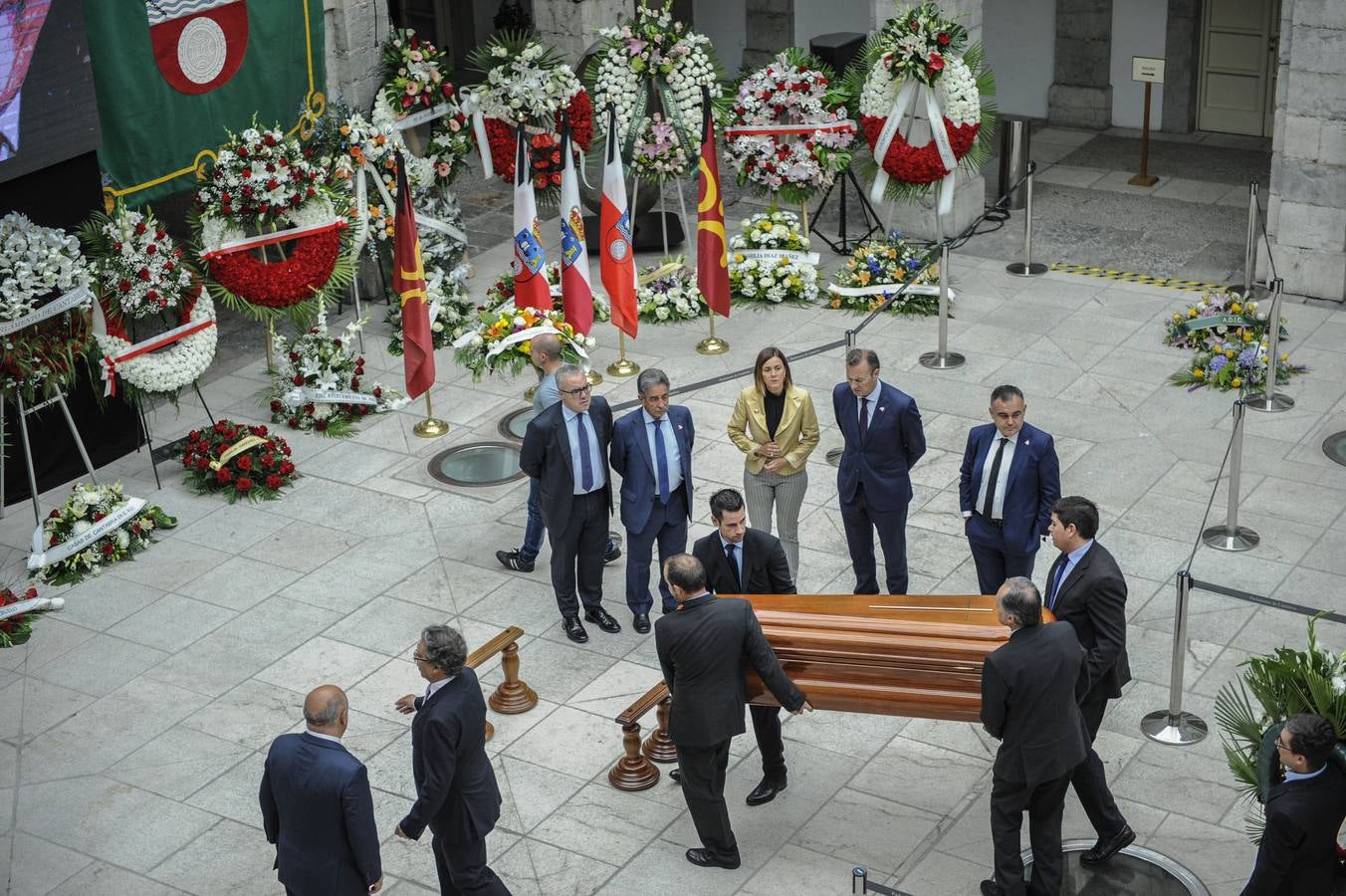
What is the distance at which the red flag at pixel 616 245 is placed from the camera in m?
12.9

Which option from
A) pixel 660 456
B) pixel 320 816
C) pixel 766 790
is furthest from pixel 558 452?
pixel 320 816

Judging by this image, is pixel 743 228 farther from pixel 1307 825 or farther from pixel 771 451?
pixel 1307 825

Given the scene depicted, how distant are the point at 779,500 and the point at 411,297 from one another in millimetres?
3869

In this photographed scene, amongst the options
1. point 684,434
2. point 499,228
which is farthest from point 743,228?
point 684,434

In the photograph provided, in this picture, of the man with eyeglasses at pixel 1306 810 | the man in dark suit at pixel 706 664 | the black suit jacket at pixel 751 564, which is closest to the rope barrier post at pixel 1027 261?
the black suit jacket at pixel 751 564

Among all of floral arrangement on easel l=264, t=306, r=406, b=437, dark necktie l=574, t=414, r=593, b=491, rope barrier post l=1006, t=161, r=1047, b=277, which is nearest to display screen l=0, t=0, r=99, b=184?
floral arrangement on easel l=264, t=306, r=406, b=437

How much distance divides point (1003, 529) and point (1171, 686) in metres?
1.11

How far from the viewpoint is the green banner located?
12.6 meters

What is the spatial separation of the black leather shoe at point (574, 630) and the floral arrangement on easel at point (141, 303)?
389cm

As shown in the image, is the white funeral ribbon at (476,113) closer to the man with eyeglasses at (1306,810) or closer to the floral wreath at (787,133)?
the floral wreath at (787,133)

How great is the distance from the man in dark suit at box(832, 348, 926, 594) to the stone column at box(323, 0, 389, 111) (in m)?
6.95

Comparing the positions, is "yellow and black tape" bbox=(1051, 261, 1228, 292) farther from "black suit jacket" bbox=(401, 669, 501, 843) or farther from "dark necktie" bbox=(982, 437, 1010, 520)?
"black suit jacket" bbox=(401, 669, 501, 843)

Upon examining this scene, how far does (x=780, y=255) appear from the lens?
14.6 m

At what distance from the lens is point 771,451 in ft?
30.4
